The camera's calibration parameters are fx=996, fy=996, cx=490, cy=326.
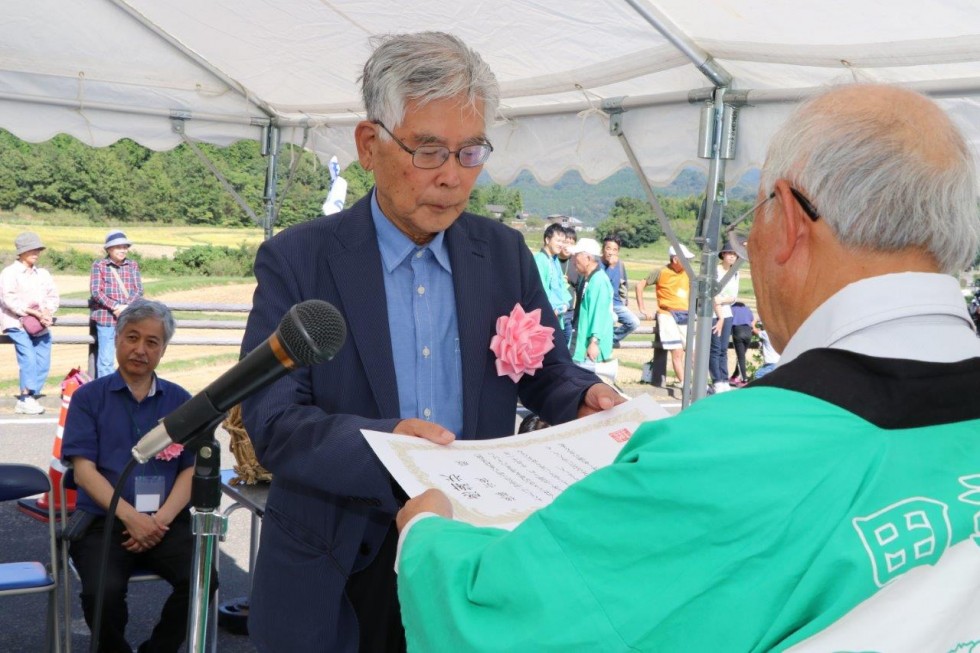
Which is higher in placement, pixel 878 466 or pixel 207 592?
pixel 878 466

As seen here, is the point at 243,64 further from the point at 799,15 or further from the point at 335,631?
the point at 335,631

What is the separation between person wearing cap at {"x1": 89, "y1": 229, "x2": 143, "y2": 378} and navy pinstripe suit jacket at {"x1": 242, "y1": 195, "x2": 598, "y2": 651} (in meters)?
8.63

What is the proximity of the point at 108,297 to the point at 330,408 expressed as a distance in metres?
8.93

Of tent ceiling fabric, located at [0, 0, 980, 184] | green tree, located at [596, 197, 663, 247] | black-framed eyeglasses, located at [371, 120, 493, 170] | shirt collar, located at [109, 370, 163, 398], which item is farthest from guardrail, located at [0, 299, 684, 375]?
green tree, located at [596, 197, 663, 247]

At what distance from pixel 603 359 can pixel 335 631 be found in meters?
9.36

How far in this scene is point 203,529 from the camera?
5.80 feet

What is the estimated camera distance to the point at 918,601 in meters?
1.11

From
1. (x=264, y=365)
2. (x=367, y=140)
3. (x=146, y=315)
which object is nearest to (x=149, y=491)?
(x=146, y=315)

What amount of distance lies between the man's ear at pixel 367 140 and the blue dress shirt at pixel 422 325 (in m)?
0.11

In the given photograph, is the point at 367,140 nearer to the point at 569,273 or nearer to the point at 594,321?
the point at 594,321

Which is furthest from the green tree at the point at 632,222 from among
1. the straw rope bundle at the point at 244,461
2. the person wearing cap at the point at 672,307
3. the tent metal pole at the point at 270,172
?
the straw rope bundle at the point at 244,461

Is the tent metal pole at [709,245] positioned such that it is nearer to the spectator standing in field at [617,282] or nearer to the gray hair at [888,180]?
the gray hair at [888,180]

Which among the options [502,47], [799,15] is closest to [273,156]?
[502,47]

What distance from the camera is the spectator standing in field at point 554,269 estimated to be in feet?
37.7
